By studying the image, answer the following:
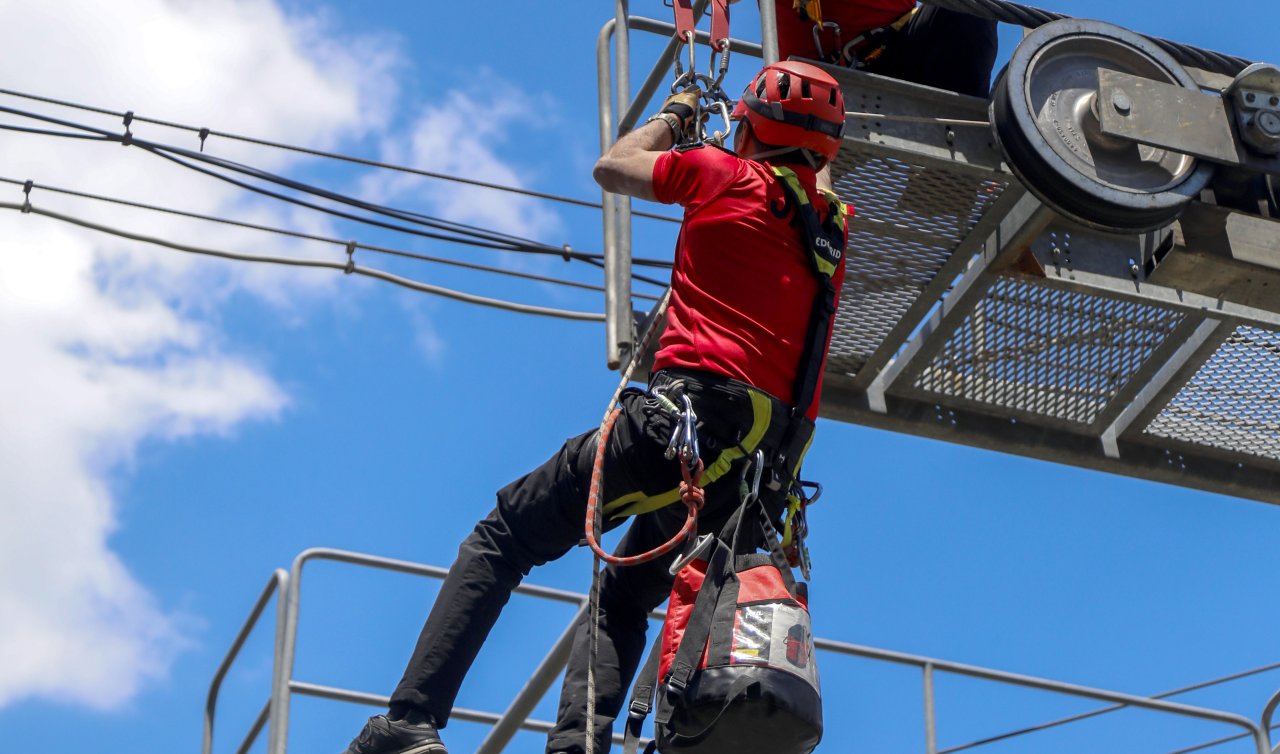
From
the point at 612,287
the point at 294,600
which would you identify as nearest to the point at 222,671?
the point at 294,600

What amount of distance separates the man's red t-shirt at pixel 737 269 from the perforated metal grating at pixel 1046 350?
1.60 metres

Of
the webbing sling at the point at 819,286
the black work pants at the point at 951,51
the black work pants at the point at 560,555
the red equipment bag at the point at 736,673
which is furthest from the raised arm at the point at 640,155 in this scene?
the black work pants at the point at 951,51

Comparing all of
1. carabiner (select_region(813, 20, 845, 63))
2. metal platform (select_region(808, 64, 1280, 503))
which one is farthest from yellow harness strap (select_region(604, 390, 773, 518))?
carabiner (select_region(813, 20, 845, 63))

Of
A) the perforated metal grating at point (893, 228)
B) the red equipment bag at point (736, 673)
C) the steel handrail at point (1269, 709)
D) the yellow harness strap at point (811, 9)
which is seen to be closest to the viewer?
the red equipment bag at point (736, 673)

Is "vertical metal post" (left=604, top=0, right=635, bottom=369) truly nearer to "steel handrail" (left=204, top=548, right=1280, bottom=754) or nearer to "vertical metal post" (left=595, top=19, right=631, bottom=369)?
"vertical metal post" (left=595, top=19, right=631, bottom=369)

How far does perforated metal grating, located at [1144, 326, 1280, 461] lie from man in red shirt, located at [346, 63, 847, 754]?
243 centimetres

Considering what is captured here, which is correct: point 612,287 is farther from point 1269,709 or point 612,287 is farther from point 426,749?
point 1269,709

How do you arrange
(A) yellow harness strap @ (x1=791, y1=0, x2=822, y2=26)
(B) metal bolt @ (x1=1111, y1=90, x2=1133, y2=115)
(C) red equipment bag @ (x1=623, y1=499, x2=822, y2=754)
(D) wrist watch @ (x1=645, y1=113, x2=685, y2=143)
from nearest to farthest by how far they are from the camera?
(C) red equipment bag @ (x1=623, y1=499, x2=822, y2=754)
(D) wrist watch @ (x1=645, y1=113, x2=685, y2=143)
(B) metal bolt @ (x1=1111, y1=90, x2=1133, y2=115)
(A) yellow harness strap @ (x1=791, y1=0, x2=822, y2=26)

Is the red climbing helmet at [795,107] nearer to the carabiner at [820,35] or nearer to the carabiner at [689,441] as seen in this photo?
the carabiner at [689,441]

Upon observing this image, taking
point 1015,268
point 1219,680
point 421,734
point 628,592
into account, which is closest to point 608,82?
point 1015,268

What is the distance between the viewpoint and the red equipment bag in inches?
242

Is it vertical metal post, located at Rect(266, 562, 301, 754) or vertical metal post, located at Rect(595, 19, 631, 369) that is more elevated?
vertical metal post, located at Rect(595, 19, 631, 369)

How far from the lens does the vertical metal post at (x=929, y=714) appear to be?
10000mm

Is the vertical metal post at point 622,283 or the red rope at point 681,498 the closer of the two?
the red rope at point 681,498
